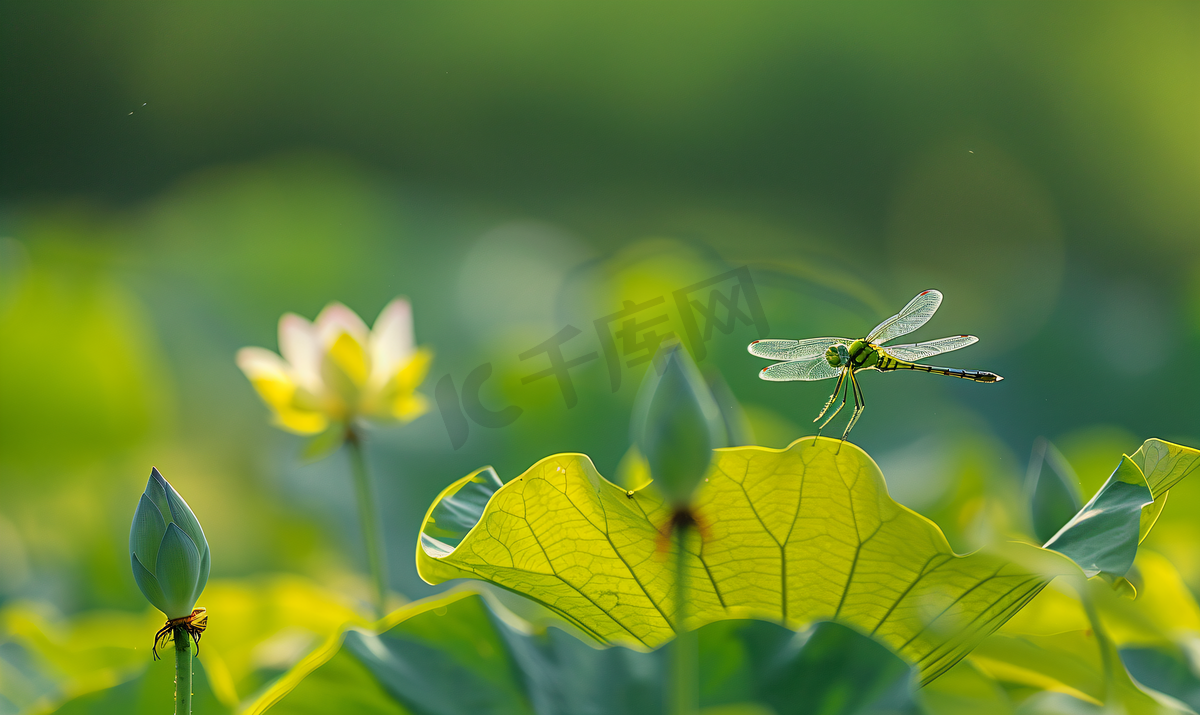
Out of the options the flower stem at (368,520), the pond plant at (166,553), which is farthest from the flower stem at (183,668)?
the flower stem at (368,520)

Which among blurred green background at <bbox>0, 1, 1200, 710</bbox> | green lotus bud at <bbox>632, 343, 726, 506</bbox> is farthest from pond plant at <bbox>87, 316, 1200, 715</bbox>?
blurred green background at <bbox>0, 1, 1200, 710</bbox>

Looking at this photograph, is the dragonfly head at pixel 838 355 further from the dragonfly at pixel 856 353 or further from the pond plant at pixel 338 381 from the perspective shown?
the pond plant at pixel 338 381

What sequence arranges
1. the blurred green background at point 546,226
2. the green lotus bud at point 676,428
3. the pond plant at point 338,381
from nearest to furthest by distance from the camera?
1. the green lotus bud at point 676,428
2. the pond plant at point 338,381
3. the blurred green background at point 546,226

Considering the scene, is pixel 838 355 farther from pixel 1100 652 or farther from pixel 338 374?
pixel 338 374

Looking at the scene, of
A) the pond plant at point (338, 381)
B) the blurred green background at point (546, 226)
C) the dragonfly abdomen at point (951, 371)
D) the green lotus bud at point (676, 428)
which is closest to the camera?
the green lotus bud at point (676, 428)

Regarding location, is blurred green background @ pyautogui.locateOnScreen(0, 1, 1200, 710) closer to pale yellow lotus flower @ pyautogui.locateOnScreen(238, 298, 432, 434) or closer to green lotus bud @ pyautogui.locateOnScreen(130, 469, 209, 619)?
pale yellow lotus flower @ pyautogui.locateOnScreen(238, 298, 432, 434)

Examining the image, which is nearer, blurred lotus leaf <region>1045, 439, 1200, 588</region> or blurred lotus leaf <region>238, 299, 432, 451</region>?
blurred lotus leaf <region>1045, 439, 1200, 588</region>

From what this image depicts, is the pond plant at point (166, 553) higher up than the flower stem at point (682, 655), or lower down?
higher up
